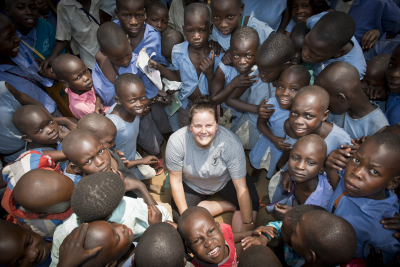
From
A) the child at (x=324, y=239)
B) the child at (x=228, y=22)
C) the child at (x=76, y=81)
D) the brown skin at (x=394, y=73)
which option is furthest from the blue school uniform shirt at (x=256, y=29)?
the child at (x=324, y=239)

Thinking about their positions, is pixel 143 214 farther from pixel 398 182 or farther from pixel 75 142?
pixel 398 182

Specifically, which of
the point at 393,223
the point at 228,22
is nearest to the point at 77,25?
the point at 228,22

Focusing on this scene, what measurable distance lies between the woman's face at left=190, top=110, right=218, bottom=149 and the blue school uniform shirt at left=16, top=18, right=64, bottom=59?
231 centimetres

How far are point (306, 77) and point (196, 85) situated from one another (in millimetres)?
1114

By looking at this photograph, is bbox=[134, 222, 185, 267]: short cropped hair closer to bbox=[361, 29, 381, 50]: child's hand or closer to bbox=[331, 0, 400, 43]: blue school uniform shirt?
bbox=[361, 29, 381, 50]: child's hand

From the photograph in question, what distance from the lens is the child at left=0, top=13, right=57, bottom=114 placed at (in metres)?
2.32

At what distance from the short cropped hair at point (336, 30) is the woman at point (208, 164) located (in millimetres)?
1082

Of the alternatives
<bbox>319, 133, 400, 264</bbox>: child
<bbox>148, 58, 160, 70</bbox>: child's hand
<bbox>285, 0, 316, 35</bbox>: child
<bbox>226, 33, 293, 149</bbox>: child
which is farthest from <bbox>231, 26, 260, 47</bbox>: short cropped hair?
<bbox>319, 133, 400, 264</bbox>: child

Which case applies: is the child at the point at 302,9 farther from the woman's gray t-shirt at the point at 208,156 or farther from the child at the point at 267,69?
the woman's gray t-shirt at the point at 208,156

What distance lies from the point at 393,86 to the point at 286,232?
4.90 ft

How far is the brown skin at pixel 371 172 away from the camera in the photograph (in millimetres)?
1347

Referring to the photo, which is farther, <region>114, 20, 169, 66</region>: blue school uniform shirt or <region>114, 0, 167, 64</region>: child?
<region>114, 20, 169, 66</region>: blue school uniform shirt

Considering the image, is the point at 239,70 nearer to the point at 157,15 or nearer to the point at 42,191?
the point at 157,15

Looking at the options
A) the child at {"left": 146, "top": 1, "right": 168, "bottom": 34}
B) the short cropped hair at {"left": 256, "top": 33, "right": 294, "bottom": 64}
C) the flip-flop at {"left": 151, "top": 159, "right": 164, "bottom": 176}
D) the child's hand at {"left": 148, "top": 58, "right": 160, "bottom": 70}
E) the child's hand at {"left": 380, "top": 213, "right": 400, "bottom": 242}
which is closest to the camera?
the child's hand at {"left": 380, "top": 213, "right": 400, "bottom": 242}
